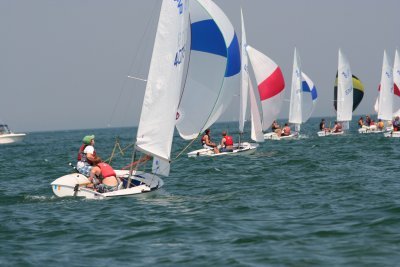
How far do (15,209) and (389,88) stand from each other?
38.9 meters

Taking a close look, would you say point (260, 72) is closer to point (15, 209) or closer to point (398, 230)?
point (15, 209)

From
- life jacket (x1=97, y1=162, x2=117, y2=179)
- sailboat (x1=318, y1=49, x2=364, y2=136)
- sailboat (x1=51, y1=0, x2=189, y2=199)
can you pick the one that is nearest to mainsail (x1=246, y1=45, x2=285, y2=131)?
sailboat (x1=318, y1=49, x2=364, y2=136)

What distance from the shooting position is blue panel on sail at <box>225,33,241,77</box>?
854 inches

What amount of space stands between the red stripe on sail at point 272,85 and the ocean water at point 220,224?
16448mm

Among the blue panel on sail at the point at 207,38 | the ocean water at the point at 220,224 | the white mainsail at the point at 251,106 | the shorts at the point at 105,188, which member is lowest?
the ocean water at the point at 220,224

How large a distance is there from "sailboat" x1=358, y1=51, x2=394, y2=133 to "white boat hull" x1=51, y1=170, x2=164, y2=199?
34.9m

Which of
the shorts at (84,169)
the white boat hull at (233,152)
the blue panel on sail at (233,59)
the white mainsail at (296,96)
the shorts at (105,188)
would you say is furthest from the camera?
the white mainsail at (296,96)

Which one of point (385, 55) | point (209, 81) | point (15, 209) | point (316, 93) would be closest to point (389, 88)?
point (385, 55)

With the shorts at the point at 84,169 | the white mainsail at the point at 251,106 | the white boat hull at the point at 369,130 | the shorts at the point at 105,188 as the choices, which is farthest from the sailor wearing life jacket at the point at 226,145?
the white boat hull at the point at 369,130

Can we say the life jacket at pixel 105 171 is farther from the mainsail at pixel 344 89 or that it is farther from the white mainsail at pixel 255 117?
the mainsail at pixel 344 89

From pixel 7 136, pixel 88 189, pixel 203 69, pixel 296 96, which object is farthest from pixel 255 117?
pixel 7 136

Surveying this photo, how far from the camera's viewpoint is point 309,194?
14.7 metres

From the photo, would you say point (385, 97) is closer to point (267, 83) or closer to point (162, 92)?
point (267, 83)

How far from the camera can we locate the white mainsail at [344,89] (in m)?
49.2
